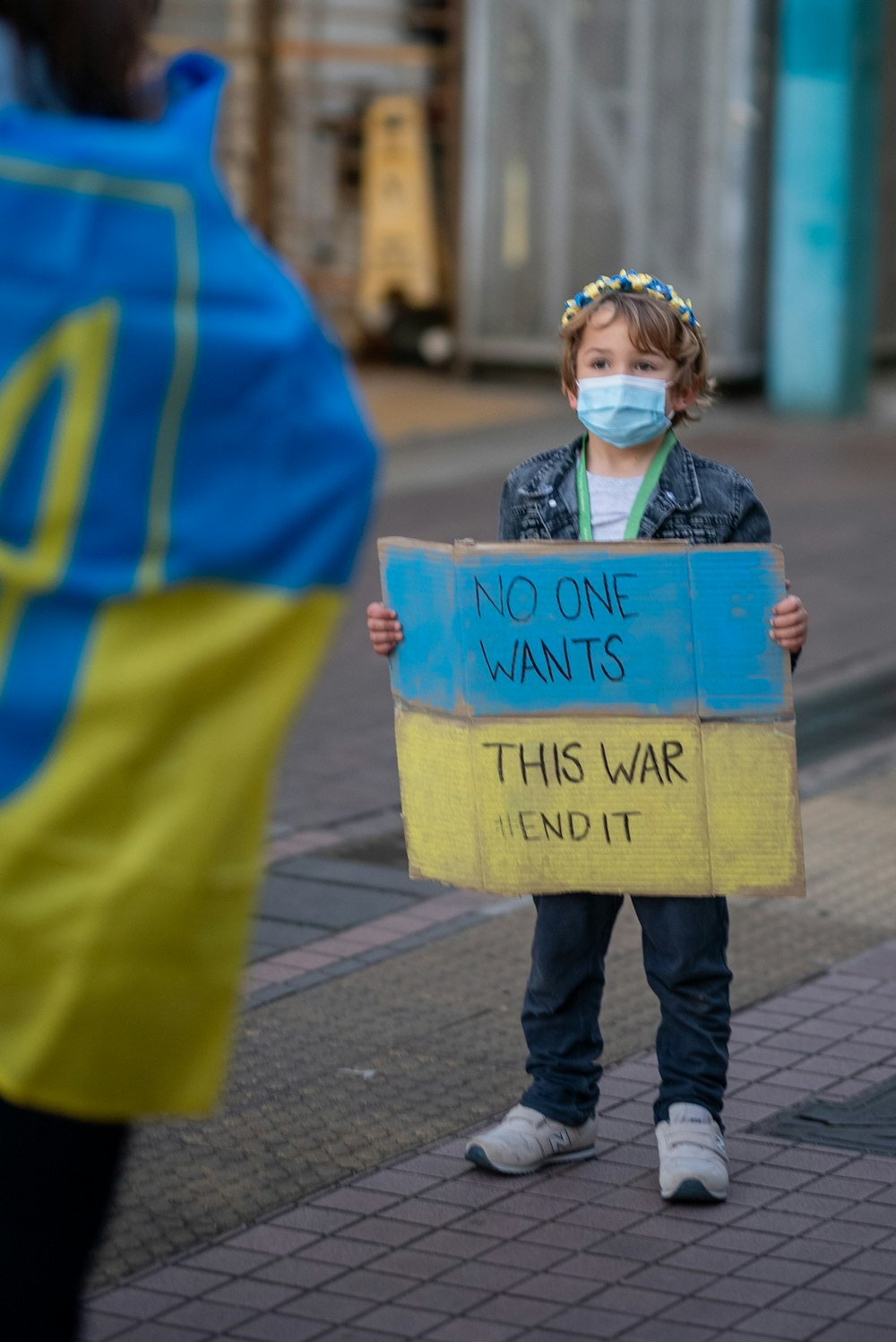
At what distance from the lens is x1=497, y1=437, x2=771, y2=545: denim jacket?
3713 millimetres

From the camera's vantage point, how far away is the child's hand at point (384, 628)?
372 cm

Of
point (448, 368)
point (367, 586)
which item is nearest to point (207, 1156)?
point (367, 586)

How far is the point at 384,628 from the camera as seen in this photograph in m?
3.72

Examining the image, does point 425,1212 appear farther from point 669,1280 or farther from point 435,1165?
point 669,1280

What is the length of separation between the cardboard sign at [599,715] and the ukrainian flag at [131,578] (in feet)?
5.21

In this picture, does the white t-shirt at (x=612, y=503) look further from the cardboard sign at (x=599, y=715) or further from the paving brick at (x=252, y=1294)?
the paving brick at (x=252, y=1294)

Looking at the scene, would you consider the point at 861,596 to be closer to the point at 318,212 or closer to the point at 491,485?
the point at 491,485

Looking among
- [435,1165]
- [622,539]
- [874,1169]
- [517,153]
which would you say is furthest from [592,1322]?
[517,153]

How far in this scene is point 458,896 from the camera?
573cm

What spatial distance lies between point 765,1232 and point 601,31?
1376 cm

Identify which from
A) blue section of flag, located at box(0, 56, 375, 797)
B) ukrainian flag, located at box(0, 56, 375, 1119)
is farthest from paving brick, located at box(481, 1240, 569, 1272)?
blue section of flag, located at box(0, 56, 375, 797)

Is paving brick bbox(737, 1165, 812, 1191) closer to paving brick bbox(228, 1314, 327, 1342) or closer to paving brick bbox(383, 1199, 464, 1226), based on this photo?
paving brick bbox(383, 1199, 464, 1226)

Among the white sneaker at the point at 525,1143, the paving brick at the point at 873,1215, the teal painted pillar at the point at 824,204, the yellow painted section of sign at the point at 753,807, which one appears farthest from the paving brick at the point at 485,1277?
the teal painted pillar at the point at 824,204

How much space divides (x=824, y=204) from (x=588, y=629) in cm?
1260
